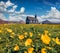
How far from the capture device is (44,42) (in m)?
2.31

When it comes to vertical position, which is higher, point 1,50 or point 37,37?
point 37,37

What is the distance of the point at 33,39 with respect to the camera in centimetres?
249

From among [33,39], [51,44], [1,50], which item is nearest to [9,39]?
[1,50]

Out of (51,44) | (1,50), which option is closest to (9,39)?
(1,50)

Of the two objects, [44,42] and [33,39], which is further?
[33,39]

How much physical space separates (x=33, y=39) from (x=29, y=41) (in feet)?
0.60

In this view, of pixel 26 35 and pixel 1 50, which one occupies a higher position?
pixel 26 35

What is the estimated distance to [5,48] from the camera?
8.30 ft

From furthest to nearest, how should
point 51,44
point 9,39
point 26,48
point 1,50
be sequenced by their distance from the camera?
point 9,39 < point 1,50 < point 51,44 < point 26,48

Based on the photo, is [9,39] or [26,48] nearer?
[26,48]

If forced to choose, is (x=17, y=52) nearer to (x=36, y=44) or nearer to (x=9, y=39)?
(x=36, y=44)

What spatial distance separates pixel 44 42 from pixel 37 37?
0.72ft

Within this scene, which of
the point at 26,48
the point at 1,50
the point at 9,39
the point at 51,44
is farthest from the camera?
the point at 9,39

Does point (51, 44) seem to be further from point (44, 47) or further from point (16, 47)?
point (16, 47)
